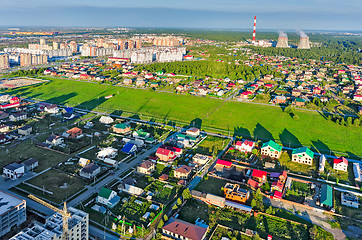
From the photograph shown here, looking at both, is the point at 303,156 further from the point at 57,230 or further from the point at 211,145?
the point at 57,230

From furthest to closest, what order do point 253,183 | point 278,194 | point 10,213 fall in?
point 253,183, point 278,194, point 10,213

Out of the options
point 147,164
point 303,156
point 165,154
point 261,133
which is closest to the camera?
point 147,164

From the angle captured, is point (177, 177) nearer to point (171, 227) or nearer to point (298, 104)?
point (171, 227)

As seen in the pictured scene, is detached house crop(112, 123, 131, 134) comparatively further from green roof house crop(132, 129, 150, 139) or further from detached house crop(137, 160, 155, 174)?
detached house crop(137, 160, 155, 174)

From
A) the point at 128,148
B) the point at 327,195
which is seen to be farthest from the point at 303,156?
the point at 128,148

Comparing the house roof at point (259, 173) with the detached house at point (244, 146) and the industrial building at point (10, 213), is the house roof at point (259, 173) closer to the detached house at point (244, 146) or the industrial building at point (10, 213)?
the detached house at point (244, 146)

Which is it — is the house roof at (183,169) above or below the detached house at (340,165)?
below

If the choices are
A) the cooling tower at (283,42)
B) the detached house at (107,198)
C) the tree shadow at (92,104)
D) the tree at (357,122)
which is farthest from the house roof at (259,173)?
the cooling tower at (283,42)
